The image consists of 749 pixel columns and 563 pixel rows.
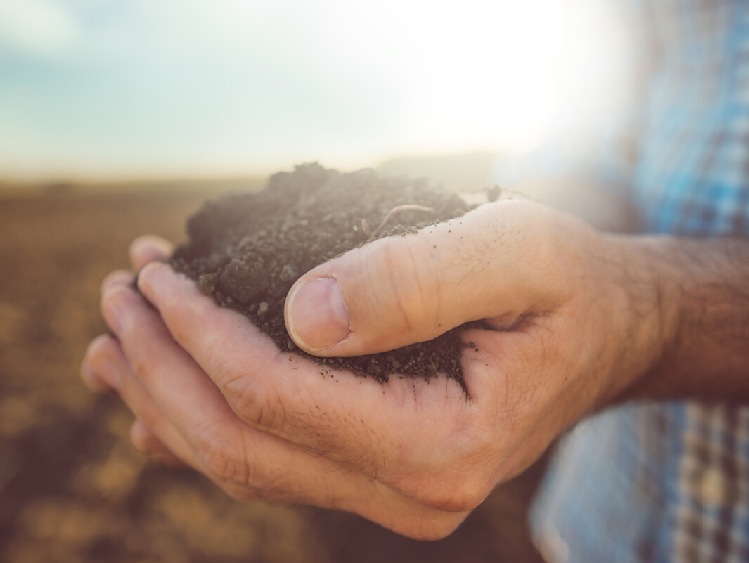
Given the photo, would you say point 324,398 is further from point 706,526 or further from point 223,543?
point 223,543

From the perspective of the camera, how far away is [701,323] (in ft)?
5.89

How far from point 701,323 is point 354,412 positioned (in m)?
1.31

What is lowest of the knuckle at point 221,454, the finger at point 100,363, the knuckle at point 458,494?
the knuckle at point 458,494

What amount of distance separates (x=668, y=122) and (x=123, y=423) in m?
5.20

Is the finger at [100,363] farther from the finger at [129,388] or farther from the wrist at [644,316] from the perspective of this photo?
the wrist at [644,316]

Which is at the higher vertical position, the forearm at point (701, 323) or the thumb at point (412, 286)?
the thumb at point (412, 286)

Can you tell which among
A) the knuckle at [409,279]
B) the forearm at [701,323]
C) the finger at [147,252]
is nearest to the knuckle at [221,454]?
the knuckle at [409,279]

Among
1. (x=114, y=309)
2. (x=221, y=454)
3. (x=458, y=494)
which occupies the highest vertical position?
(x=114, y=309)

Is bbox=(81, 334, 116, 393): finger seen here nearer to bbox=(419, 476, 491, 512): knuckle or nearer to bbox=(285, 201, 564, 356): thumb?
bbox=(285, 201, 564, 356): thumb

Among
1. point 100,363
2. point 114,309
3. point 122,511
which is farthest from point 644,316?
point 122,511

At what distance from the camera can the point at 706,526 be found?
205 centimetres

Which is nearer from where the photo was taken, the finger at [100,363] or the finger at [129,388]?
the finger at [129,388]

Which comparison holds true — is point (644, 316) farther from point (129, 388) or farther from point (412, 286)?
point (129, 388)

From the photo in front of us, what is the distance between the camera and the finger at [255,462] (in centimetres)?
141
